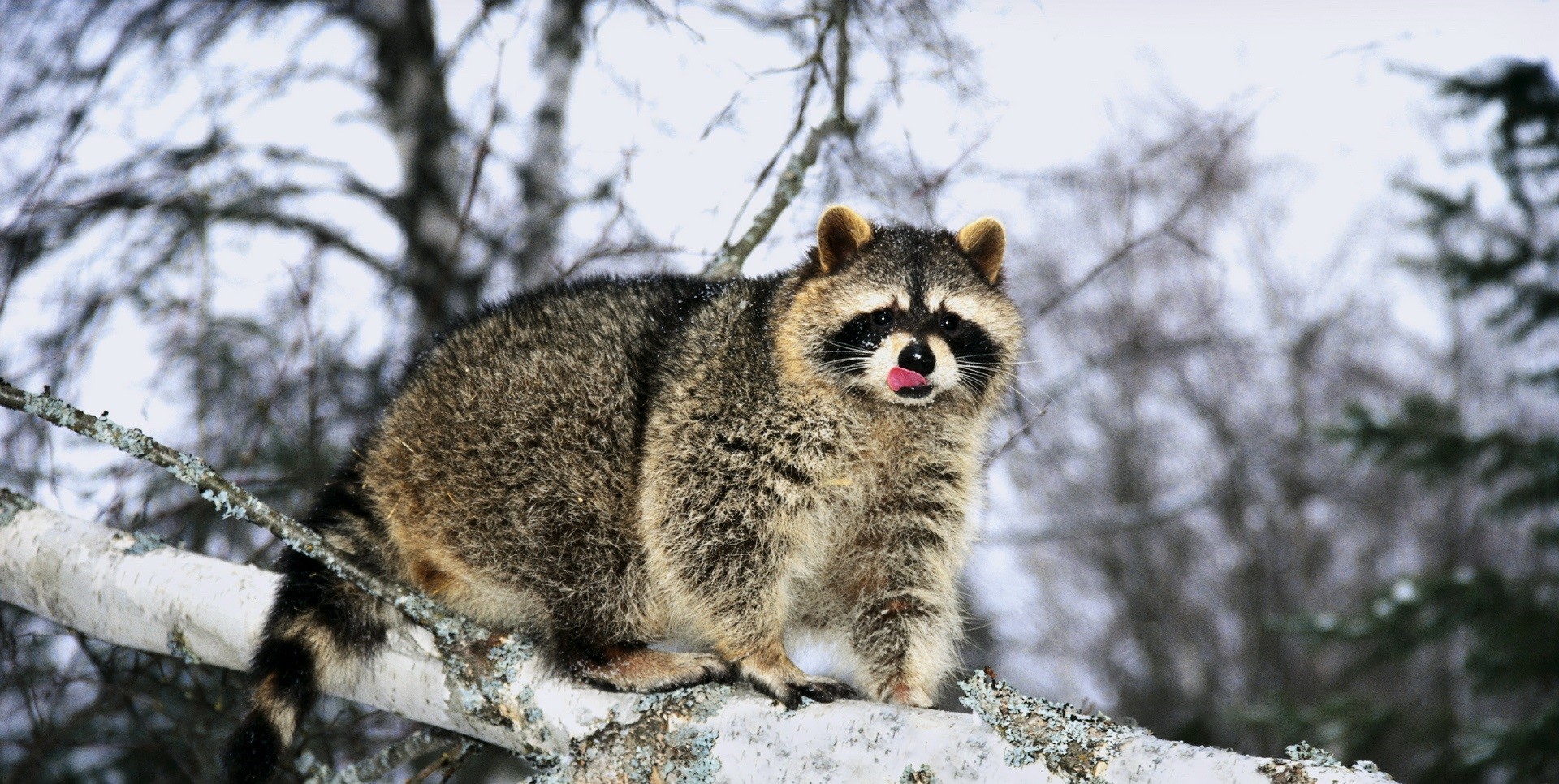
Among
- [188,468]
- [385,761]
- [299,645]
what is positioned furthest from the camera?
[385,761]

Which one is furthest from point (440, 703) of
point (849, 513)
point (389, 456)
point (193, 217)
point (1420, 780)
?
point (1420, 780)

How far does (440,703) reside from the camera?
9.16 feet

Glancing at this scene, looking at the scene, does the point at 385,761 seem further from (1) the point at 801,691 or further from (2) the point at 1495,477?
(2) the point at 1495,477

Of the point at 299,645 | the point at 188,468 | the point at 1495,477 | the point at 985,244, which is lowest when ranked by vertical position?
the point at 299,645

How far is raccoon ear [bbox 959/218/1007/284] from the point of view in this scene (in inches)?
134

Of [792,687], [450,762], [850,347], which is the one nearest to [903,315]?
[850,347]

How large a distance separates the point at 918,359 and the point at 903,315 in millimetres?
239

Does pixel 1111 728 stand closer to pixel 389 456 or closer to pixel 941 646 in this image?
pixel 941 646

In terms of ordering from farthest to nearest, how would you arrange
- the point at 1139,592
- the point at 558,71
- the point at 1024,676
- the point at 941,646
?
the point at 1139,592, the point at 1024,676, the point at 558,71, the point at 941,646

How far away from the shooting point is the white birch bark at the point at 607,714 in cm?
198

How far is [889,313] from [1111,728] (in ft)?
4.63

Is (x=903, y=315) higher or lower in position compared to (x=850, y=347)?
higher

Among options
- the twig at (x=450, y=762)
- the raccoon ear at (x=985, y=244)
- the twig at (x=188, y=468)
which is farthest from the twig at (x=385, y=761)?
the raccoon ear at (x=985, y=244)

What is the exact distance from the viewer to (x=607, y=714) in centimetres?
262
